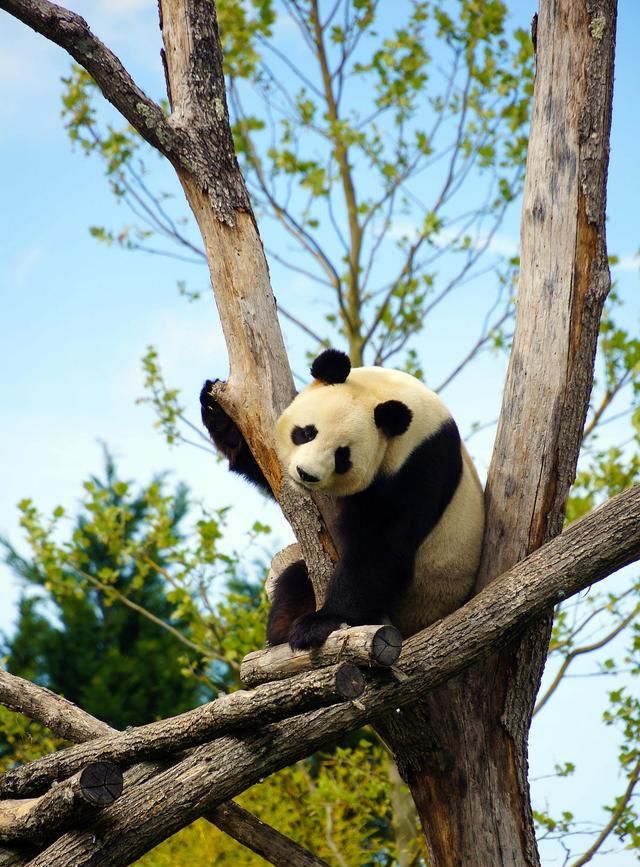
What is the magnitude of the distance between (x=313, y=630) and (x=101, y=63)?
102 inches

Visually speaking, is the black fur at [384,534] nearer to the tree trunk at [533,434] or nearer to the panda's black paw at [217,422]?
the tree trunk at [533,434]

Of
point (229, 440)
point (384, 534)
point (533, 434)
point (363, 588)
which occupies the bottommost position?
point (363, 588)

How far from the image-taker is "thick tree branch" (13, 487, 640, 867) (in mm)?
3512

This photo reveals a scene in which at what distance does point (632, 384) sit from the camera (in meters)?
7.05

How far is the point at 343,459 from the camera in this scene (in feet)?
12.1

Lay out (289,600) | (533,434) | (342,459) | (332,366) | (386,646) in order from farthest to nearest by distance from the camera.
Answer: (289,600) < (533,434) < (332,366) < (342,459) < (386,646)

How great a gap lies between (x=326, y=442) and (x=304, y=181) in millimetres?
5129

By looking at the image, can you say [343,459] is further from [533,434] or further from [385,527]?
[533,434]

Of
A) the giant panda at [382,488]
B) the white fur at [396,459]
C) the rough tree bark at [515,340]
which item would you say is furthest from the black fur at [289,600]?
the white fur at [396,459]

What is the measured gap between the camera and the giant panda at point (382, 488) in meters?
3.68

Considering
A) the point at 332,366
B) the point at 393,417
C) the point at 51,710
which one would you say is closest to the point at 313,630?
the point at 393,417

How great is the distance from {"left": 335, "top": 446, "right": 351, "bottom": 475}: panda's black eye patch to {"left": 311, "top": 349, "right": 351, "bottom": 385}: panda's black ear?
353mm

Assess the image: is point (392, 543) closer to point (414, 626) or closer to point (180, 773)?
point (414, 626)

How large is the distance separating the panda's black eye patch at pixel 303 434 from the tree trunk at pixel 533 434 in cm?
94
